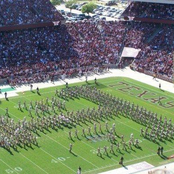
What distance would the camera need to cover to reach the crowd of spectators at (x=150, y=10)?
69.2 meters

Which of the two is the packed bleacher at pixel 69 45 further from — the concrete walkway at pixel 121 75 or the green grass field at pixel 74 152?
the green grass field at pixel 74 152

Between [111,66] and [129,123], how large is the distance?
1960 cm

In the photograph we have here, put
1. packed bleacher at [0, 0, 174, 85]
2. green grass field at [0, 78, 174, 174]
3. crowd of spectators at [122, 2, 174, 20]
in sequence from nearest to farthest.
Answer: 1. green grass field at [0, 78, 174, 174]
2. packed bleacher at [0, 0, 174, 85]
3. crowd of spectators at [122, 2, 174, 20]

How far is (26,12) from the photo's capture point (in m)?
67.1

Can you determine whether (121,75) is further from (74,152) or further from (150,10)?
(74,152)

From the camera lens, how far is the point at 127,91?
53.8m

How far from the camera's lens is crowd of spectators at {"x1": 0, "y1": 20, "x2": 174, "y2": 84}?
5866 cm

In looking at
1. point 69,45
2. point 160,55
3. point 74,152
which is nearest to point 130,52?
point 160,55

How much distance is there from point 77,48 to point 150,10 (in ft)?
40.6

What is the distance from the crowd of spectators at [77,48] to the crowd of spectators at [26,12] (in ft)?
4.30

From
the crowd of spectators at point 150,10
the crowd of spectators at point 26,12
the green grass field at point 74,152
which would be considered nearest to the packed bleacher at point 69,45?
the crowd of spectators at point 26,12

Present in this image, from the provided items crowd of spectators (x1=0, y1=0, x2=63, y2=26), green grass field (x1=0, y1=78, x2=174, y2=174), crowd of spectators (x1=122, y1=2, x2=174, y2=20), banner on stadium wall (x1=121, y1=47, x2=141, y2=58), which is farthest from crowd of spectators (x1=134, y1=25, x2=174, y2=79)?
crowd of spectators (x1=0, y1=0, x2=63, y2=26)

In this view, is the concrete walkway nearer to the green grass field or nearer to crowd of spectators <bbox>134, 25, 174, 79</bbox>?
crowd of spectators <bbox>134, 25, 174, 79</bbox>

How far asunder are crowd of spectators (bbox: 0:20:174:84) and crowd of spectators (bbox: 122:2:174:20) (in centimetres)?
128
